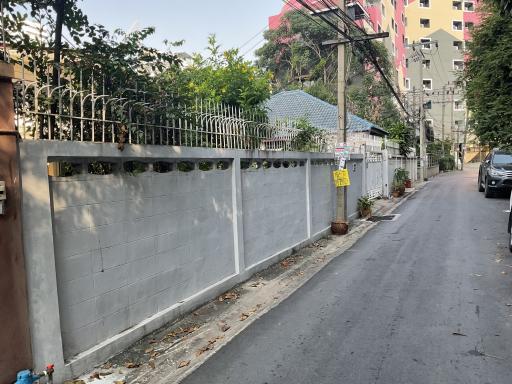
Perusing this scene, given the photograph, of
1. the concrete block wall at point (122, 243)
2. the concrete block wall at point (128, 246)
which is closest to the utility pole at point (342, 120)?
the concrete block wall at point (122, 243)

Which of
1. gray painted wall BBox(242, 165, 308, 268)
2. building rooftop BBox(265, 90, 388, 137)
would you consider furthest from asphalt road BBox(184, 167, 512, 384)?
building rooftop BBox(265, 90, 388, 137)

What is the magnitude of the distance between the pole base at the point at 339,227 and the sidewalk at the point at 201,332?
308 centimetres

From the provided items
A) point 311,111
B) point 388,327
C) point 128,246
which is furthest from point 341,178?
point 311,111

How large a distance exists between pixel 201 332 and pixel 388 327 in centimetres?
200

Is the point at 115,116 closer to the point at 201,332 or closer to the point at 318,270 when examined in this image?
the point at 201,332

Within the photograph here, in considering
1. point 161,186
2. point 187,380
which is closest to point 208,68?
point 161,186

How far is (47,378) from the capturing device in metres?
3.38

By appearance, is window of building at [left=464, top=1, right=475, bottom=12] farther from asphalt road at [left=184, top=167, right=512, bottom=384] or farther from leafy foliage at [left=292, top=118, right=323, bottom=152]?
asphalt road at [left=184, top=167, right=512, bottom=384]

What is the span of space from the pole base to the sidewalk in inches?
121

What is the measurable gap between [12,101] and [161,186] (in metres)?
1.92

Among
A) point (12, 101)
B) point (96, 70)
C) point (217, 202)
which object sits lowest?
point (217, 202)

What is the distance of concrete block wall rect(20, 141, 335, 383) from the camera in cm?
347

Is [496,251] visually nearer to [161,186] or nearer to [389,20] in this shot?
[161,186]

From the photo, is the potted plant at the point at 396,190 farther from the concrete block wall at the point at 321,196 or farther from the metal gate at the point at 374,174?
the concrete block wall at the point at 321,196
